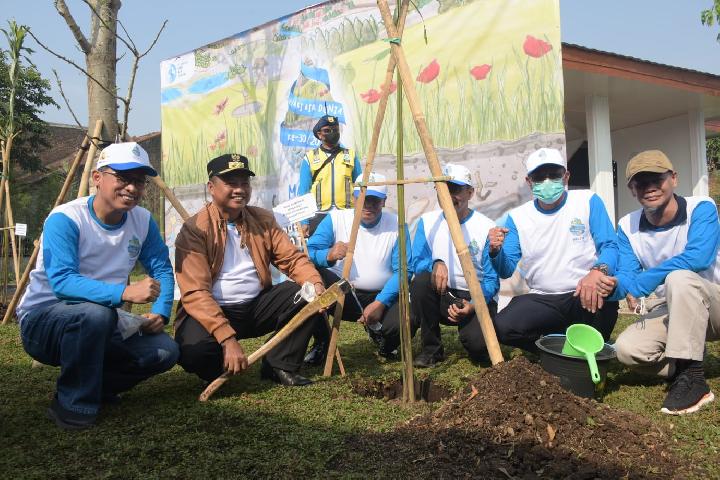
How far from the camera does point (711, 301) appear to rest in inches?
113

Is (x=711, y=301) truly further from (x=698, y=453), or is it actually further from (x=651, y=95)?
(x=651, y=95)

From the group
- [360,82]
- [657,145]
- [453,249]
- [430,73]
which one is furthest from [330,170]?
[657,145]

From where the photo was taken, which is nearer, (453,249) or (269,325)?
(269,325)

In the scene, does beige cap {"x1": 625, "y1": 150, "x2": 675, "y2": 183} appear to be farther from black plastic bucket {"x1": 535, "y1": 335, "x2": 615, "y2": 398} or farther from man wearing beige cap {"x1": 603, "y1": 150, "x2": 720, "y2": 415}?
black plastic bucket {"x1": 535, "y1": 335, "x2": 615, "y2": 398}

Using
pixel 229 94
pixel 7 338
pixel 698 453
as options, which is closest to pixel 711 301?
pixel 698 453

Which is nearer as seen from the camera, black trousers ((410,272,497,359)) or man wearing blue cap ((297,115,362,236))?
black trousers ((410,272,497,359))

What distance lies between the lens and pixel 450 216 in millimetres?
2740

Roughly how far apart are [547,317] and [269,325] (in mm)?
1726

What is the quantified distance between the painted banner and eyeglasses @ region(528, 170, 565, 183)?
4.44 ft

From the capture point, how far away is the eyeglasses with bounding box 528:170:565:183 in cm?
336

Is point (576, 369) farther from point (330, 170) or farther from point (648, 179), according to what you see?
point (330, 170)

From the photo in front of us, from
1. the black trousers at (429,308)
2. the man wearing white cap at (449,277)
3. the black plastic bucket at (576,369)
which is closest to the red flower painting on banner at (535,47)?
the man wearing white cap at (449,277)

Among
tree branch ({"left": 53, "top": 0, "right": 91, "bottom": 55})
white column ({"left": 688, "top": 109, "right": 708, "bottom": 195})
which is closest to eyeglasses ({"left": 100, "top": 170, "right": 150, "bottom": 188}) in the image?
tree branch ({"left": 53, "top": 0, "right": 91, "bottom": 55})

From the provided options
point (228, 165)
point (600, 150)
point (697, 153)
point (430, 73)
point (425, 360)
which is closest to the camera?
point (228, 165)
